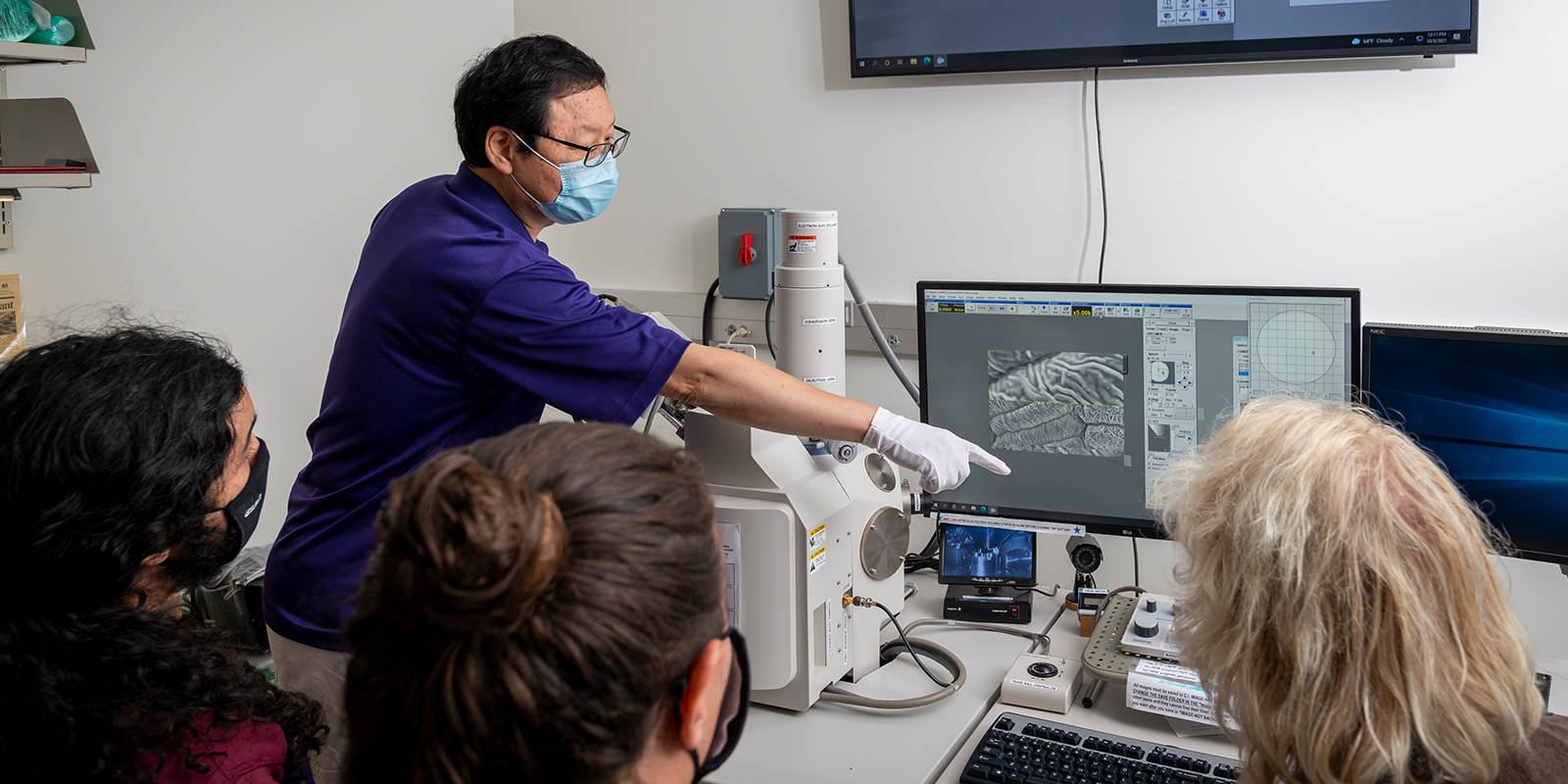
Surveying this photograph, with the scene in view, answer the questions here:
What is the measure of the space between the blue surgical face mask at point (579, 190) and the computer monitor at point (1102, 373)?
52cm

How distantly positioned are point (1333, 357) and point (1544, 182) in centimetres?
50

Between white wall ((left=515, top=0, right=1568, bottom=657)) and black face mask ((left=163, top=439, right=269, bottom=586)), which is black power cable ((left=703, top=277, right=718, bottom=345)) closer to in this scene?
white wall ((left=515, top=0, right=1568, bottom=657))

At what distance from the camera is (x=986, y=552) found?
70.5 inches

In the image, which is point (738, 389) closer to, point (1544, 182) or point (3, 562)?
point (3, 562)

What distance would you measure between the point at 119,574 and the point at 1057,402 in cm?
126

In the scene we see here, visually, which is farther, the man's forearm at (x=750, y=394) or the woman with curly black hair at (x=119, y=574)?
the man's forearm at (x=750, y=394)

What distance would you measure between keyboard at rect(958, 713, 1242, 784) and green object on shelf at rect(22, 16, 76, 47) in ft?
5.27

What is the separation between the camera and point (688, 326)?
2396mm

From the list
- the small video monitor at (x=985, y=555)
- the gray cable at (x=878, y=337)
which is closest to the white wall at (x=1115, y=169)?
the gray cable at (x=878, y=337)

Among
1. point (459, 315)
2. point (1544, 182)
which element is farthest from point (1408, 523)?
point (1544, 182)

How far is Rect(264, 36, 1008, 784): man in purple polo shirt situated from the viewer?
A: 134cm

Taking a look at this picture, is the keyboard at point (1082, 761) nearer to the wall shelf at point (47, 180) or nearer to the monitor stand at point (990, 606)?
the monitor stand at point (990, 606)

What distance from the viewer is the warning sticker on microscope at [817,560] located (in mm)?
1392

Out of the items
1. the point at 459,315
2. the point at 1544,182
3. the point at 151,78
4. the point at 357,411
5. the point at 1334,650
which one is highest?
the point at 151,78
